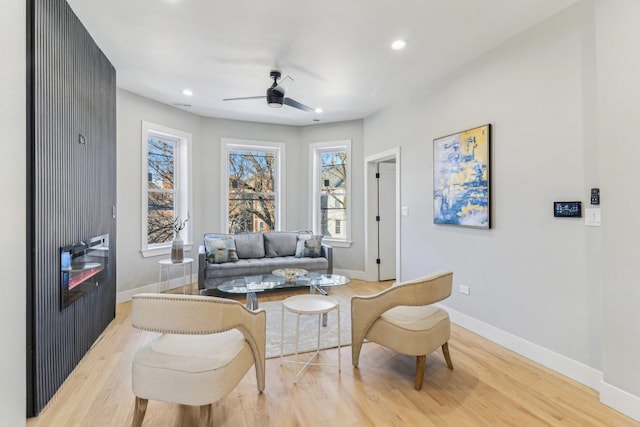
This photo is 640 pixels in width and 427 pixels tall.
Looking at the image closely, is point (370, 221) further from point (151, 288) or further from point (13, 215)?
point (13, 215)

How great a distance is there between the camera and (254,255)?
4973mm

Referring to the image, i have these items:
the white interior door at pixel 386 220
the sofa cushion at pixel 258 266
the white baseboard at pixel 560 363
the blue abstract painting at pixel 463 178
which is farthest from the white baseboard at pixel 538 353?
the sofa cushion at pixel 258 266

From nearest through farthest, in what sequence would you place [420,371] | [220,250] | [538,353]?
1. [420,371]
2. [538,353]
3. [220,250]

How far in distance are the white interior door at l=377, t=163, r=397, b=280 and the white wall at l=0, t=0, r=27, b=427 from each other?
454cm

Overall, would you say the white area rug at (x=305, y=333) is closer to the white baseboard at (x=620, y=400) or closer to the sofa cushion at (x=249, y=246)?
the sofa cushion at (x=249, y=246)

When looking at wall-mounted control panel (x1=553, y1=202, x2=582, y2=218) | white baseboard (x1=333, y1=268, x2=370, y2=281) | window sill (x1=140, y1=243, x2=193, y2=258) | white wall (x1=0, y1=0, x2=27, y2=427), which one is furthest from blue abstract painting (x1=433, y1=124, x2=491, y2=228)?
window sill (x1=140, y1=243, x2=193, y2=258)

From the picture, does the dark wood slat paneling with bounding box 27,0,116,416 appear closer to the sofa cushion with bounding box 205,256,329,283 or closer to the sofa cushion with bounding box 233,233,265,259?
the sofa cushion with bounding box 205,256,329,283

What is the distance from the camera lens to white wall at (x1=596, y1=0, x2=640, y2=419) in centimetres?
191

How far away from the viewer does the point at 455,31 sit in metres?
2.73

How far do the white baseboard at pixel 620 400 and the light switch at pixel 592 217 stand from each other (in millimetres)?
1066

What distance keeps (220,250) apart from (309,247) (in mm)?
1379

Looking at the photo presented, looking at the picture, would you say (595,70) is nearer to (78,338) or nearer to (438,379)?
(438,379)

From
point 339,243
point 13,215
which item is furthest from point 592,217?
point 339,243

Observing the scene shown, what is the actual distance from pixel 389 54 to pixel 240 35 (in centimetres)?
147
